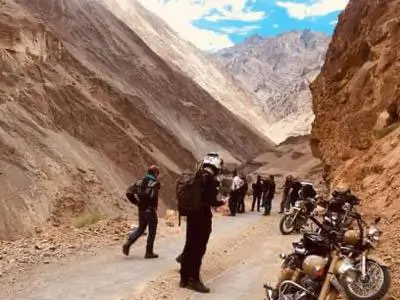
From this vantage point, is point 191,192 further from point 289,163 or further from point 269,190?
point 289,163

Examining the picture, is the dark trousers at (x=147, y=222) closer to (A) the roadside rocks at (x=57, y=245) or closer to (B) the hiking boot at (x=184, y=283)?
(A) the roadside rocks at (x=57, y=245)

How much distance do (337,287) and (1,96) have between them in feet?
127

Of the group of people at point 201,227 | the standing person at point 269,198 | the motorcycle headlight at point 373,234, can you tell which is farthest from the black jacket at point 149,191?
the standing person at point 269,198

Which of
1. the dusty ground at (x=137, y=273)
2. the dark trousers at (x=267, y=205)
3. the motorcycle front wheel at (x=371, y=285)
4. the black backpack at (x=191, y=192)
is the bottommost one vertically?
the dusty ground at (x=137, y=273)

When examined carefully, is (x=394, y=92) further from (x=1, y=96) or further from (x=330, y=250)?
(x=1, y=96)

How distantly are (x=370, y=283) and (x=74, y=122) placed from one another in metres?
41.3

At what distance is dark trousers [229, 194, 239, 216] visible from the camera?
21.7 m

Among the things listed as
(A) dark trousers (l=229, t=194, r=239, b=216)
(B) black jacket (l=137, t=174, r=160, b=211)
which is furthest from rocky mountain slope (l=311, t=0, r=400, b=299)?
(B) black jacket (l=137, t=174, r=160, b=211)

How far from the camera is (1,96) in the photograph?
137 ft

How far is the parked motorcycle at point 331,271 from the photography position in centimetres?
623

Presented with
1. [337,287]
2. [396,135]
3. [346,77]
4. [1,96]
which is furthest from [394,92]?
[1,96]

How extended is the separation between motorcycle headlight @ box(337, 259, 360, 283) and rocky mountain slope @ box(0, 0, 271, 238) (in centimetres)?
2399

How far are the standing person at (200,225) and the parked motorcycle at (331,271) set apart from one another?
1609 millimetres

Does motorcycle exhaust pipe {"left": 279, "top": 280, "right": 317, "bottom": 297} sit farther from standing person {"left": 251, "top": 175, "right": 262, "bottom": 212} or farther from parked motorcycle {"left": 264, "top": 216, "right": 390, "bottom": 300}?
standing person {"left": 251, "top": 175, "right": 262, "bottom": 212}
